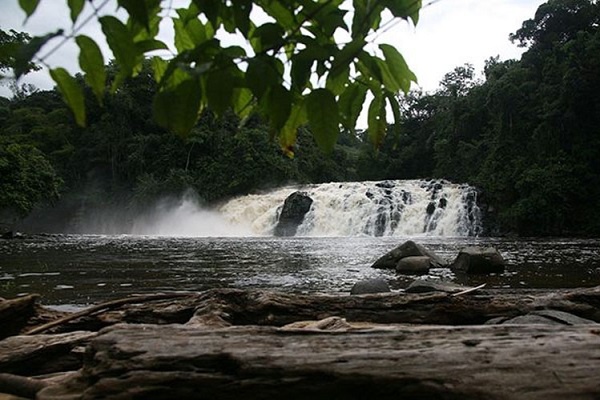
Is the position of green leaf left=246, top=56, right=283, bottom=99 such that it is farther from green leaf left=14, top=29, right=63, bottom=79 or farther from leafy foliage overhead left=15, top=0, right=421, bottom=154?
green leaf left=14, top=29, right=63, bottom=79

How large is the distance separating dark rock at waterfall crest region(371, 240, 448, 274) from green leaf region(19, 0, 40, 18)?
9864 mm

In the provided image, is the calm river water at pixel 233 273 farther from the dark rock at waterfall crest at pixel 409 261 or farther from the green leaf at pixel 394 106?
the green leaf at pixel 394 106

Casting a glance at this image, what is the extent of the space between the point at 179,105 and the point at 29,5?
30cm

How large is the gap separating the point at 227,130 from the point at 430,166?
1777 cm

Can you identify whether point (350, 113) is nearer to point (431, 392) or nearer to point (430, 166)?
point (431, 392)

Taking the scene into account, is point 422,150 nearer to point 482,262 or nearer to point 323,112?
point 482,262

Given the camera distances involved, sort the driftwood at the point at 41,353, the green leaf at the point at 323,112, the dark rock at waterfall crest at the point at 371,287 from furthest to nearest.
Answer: the dark rock at waterfall crest at the point at 371,287 < the driftwood at the point at 41,353 < the green leaf at the point at 323,112

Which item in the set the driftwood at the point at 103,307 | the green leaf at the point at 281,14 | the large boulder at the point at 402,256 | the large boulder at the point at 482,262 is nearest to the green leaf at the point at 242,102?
the green leaf at the point at 281,14

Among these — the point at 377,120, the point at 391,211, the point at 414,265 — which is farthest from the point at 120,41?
the point at 391,211

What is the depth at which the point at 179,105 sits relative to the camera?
744mm

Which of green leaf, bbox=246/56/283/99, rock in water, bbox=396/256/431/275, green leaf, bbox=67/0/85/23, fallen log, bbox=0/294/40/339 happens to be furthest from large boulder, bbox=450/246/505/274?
green leaf, bbox=67/0/85/23

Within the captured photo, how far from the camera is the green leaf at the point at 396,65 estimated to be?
3.02ft

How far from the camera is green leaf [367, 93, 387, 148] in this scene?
1051 mm

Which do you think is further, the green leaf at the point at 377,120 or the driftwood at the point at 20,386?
→ the driftwood at the point at 20,386
